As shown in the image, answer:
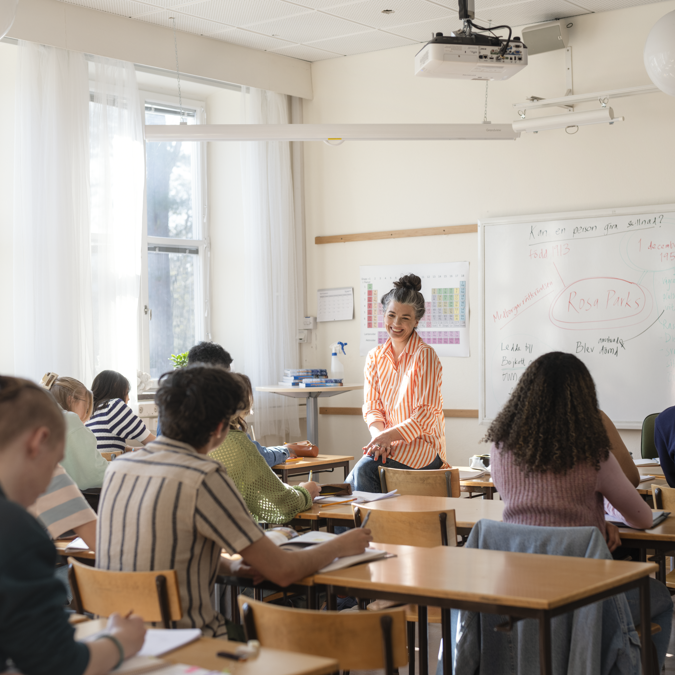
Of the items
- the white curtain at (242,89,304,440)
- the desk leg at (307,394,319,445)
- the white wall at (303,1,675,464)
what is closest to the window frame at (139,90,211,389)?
the white curtain at (242,89,304,440)

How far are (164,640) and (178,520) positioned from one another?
1.19 ft

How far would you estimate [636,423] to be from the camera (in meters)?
5.43

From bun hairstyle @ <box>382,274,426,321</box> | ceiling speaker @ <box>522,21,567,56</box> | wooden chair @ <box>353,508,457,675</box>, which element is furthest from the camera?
ceiling speaker @ <box>522,21,567,56</box>

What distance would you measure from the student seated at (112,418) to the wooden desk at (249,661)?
Result: 2980mm

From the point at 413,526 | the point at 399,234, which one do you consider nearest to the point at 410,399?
the point at 413,526

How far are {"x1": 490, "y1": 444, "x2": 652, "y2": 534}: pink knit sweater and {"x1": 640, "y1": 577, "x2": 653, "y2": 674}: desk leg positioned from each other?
380mm

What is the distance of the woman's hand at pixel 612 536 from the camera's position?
2.58 m

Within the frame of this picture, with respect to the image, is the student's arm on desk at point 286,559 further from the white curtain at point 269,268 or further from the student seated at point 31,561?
the white curtain at point 269,268

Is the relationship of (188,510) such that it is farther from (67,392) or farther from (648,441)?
(648,441)

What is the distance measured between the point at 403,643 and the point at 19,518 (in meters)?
0.82

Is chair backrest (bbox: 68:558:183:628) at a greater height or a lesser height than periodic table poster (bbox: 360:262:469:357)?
lesser

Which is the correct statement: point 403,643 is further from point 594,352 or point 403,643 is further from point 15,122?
point 15,122

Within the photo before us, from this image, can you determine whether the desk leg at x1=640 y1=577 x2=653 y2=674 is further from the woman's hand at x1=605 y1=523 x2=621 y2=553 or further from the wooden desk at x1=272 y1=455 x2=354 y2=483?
the wooden desk at x1=272 y1=455 x2=354 y2=483

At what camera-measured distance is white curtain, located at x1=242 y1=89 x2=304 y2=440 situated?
6504mm
